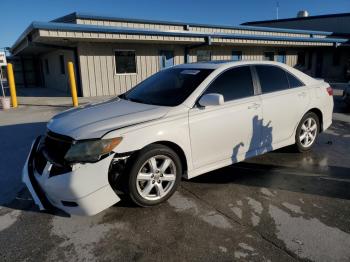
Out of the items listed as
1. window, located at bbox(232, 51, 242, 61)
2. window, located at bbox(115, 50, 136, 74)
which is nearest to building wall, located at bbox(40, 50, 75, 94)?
window, located at bbox(115, 50, 136, 74)

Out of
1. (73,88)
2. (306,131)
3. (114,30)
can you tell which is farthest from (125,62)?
(306,131)

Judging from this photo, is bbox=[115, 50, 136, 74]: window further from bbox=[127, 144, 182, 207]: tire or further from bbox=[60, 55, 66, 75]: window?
bbox=[127, 144, 182, 207]: tire

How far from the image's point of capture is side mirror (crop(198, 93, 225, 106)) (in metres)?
3.52

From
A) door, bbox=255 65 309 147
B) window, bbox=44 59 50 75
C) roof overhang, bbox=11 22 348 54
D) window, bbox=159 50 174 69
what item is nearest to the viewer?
door, bbox=255 65 309 147

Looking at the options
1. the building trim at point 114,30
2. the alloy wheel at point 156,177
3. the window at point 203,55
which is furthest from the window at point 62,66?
the alloy wheel at point 156,177

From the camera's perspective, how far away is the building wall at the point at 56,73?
16.9 m

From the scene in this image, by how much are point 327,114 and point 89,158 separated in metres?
4.35

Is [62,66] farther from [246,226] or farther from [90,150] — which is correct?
[246,226]

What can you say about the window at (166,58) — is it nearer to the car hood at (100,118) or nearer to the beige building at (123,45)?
the beige building at (123,45)

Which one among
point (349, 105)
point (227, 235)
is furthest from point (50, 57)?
point (227, 235)

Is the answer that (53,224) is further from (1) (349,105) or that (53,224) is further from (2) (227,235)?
(1) (349,105)

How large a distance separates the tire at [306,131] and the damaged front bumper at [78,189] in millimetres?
3307

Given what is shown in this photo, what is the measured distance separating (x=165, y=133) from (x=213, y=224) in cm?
109

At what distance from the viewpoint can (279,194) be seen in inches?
146
